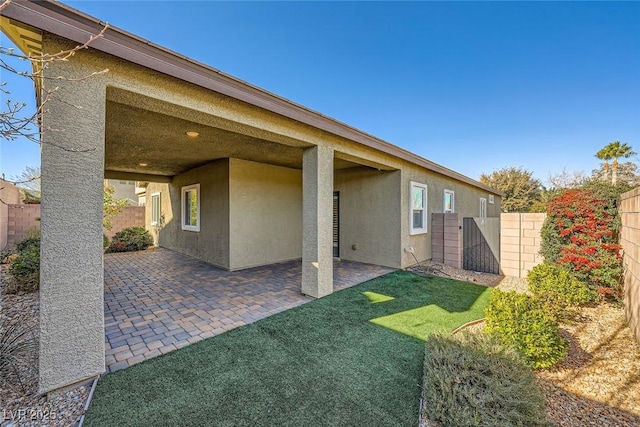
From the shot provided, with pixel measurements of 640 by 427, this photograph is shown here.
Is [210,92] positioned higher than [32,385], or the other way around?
[210,92]

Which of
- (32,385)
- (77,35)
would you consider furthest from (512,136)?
(32,385)

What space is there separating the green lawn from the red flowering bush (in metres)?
2.41

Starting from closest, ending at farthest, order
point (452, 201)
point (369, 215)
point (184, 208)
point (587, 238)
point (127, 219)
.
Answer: point (587, 238), point (369, 215), point (184, 208), point (452, 201), point (127, 219)

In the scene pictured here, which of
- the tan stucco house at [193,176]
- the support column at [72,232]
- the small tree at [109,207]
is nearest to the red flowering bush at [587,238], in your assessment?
the tan stucco house at [193,176]

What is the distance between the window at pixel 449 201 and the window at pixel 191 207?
9572mm

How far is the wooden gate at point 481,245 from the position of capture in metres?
7.67

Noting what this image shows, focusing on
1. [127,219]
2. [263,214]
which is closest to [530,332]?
[263,214]

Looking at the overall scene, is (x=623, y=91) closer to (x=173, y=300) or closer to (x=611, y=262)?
(x=611, y=262)

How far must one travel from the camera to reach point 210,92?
11.6 ft

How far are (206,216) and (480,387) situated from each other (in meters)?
→ 8.38

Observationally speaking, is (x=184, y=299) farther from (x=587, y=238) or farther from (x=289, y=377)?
(x=587, y=238)

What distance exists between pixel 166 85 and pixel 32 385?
3509 millimetres

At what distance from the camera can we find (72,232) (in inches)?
99.2

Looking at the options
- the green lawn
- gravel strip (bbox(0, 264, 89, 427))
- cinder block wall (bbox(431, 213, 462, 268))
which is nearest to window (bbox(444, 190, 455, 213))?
cinder block wall (bbox(431, 213, 462, 268))
